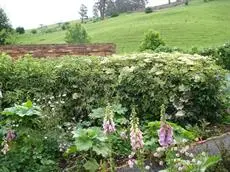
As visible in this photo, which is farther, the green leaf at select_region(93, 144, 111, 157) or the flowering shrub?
the flowering shrub

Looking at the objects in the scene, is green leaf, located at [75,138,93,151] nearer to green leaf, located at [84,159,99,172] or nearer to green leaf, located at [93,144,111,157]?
green leaf, located at [93,144,111,157]

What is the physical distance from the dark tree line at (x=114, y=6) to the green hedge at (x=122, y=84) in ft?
277

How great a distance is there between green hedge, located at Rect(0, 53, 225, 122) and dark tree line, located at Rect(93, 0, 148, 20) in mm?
84417

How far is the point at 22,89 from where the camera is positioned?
29.4 feet

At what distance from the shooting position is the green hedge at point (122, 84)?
27.5 feet

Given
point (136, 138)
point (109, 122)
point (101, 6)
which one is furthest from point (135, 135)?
point (101, 6)

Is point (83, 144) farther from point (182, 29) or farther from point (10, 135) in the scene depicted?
point (182, 29)

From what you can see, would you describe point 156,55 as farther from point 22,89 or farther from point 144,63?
point 22,89

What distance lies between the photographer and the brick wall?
14.5 meters

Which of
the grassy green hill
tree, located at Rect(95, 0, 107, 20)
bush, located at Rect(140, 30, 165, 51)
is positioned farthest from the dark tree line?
bush, located at Rect(140, 30, 165, 51)

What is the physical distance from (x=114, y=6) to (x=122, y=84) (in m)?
90.2

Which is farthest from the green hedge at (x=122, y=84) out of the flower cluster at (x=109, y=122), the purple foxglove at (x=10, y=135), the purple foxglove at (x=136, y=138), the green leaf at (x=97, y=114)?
the purple foxglove at (x=136, y=138)

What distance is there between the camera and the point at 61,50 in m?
14.7

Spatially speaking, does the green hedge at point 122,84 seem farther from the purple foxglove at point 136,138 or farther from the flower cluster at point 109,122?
the purple foxglove at point 136,138
